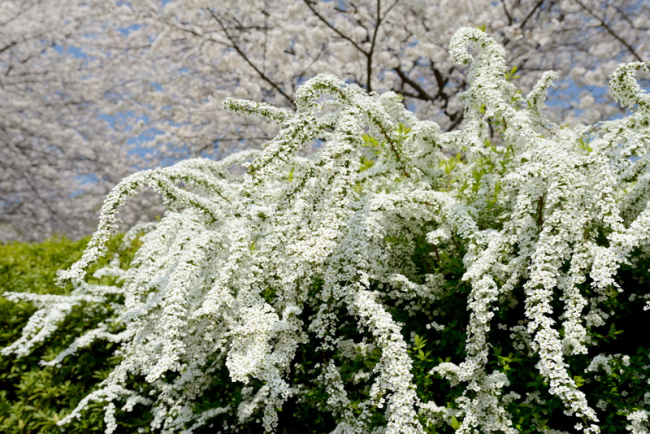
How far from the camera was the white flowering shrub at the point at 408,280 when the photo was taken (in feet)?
6.89

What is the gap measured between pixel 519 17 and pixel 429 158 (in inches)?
421

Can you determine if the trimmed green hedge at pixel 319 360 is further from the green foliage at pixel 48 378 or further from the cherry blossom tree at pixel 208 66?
the cherry blossom tree at pixel 208 66

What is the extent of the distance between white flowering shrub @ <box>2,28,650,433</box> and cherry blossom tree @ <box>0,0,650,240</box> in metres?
6.72

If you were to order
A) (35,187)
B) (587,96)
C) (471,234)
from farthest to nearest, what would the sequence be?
(35,187) < (587,96) < (471,234)

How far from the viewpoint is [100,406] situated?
3461 mm

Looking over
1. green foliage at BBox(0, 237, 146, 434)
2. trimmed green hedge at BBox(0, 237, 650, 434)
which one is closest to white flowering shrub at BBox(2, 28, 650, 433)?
trimmed green hedge at BBox(0, 237, 650, 434)

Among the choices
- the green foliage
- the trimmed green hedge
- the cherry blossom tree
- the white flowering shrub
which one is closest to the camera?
the white flowering shrub

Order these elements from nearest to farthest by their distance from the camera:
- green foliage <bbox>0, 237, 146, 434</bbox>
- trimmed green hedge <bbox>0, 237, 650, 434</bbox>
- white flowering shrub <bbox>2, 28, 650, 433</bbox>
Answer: white flowering shrub <bbox>2, 28, 650, 433</bbox>, trimmed green hedge <bbox>0, 237, 650, 434</bbox>, green foliage <bbox>0, 237, 146, 434</bbox>

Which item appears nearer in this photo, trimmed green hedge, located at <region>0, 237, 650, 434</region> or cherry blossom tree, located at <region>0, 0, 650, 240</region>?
trimmed green hedge, located at <region>0, 237, 650, 434</region>

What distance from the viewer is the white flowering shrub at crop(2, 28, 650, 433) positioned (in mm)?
2100

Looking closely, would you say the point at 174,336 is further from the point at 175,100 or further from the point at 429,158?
the point at 175,100

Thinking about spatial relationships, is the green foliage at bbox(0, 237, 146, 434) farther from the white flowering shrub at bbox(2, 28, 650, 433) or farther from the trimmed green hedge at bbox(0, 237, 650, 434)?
the white flowering shrub at bbox(2, 28, 650, 433)

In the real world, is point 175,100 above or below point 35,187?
above

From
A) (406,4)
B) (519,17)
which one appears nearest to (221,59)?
(406,4)
